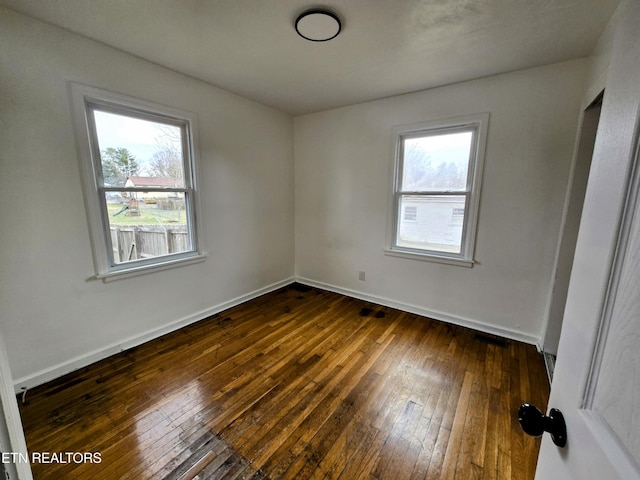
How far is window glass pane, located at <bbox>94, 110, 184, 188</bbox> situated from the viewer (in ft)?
7.15

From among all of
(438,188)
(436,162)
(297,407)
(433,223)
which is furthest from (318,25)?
(297,407)

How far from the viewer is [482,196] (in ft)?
8.68

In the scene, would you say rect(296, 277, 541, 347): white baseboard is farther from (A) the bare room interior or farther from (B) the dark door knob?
(B) the dark door knob

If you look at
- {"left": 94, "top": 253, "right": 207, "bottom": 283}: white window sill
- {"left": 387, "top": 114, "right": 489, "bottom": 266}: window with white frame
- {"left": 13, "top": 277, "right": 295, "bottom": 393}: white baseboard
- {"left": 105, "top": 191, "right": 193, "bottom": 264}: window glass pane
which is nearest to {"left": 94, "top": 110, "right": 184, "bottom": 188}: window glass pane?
{"left": 105, "top": 191, "right": 193, "bottom": 264}: window glass pane

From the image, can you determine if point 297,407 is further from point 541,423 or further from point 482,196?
point 482,196

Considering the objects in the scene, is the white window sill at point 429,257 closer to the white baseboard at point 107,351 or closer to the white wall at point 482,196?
the white wall at point 482,196

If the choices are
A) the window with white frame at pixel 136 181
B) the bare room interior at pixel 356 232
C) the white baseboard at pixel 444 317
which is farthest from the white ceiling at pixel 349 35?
the white baseboard at pixel 444 317

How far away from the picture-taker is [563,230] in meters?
2.25

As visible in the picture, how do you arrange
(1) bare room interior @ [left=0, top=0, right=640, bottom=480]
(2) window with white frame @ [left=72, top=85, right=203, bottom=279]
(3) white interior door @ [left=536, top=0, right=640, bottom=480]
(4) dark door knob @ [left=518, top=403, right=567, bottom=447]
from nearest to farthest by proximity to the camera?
(3) white interior door @ [left=536, top=0, right=640, bottom=480] → (4) dark door knob @ [left=518, top=403, right=567, bottom=447] → (1) bare room interior @ [left=0, top=0, right=640, bottom=480] → (2) window with white frame @ [left=72, top=85, right=203, bottom=279]

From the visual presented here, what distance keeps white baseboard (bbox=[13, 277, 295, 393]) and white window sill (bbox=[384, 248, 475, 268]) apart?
202cm

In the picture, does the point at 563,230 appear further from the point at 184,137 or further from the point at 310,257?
the point at 184,137

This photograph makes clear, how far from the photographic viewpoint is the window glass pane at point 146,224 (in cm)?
229

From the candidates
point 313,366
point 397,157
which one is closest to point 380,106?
point 397,157

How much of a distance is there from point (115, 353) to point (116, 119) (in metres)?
2.02
